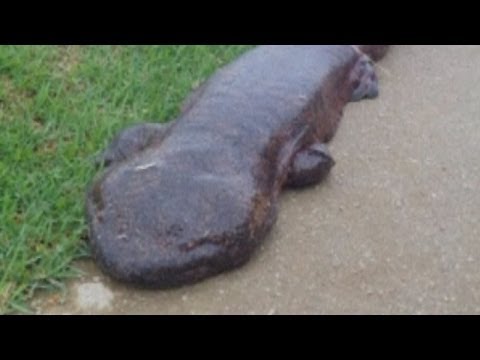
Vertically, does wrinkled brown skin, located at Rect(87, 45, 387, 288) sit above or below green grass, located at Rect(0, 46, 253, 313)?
above

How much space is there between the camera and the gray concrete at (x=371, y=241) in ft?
12.9

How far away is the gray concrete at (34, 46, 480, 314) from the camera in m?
3.95

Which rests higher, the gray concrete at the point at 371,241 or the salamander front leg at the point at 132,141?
the salamander front leg at the point at 132,141

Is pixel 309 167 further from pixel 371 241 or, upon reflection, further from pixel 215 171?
pixel 215 171

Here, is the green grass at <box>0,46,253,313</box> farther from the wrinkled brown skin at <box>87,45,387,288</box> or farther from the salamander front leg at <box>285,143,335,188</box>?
the salamander front leg at <box>285,143,335,188</box>

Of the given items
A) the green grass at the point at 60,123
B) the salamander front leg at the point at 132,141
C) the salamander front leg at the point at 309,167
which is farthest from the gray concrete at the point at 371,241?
the salamander front leg at the point at 132,141

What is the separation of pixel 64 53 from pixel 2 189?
5.20 ft

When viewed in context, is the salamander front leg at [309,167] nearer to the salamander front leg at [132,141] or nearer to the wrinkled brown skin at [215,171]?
the wrinkled brown skin at [215,171]

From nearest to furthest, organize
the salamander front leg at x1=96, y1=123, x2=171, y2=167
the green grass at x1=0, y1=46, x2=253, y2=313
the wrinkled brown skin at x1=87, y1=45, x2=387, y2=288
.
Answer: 1. the wrinkled brown skin at x1=87, y1=45, x2=387, y2=288
2. the green grass at x1=0, y1=46, x2=253, y2=313
3. the salamander front leg at x1=96, y1=123, x2=171, y2=167

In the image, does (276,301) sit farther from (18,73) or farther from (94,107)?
(18,73)

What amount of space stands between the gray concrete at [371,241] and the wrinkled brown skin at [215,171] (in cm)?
10

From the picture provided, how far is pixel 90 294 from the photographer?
3945mm

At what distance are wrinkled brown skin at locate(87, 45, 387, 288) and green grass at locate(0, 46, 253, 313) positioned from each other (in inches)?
7.6

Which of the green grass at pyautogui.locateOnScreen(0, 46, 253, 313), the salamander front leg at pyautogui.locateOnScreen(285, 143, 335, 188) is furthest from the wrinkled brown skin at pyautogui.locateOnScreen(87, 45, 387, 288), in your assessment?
the green grass at pyautogui.locateOnScreen(0, 46, 253, 313)
